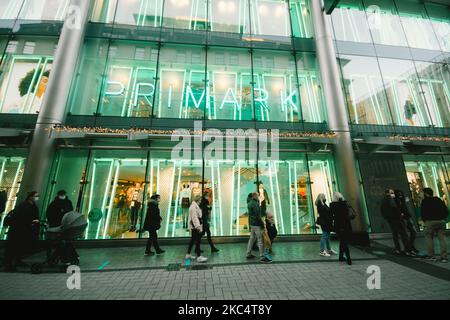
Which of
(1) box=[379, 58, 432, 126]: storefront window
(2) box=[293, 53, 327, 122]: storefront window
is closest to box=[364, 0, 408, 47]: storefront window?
(1) box=[379, 58, 432, 126]: storefront window

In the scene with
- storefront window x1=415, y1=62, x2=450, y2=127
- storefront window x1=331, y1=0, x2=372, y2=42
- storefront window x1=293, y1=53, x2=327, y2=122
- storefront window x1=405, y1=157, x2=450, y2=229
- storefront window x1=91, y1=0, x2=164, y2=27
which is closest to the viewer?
storefront window x1=405, y1=157, x2=450, y2=229

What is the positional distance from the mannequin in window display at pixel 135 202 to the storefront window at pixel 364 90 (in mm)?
9879

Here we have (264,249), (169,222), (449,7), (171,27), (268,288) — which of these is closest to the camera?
(268,288)

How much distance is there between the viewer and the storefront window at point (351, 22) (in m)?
11.1

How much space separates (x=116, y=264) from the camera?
5.48 metres

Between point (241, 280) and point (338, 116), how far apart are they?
7568 millimetres

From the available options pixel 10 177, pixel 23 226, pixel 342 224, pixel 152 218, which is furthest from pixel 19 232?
pixel 342 224

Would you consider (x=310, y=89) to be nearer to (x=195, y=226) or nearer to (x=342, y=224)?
(x=342, y=224)

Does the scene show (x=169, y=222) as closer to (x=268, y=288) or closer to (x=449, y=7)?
(x=268, y=288)

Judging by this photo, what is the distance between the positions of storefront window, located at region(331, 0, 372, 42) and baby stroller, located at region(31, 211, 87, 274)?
1349 cm

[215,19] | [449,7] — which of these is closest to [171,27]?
[215,19]

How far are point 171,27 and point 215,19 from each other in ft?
7.71

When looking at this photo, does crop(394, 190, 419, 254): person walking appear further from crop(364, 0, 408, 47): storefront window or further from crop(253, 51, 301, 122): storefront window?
crop(364, 0, 408, 47): storefront window

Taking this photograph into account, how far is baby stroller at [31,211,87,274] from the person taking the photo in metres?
5.08
